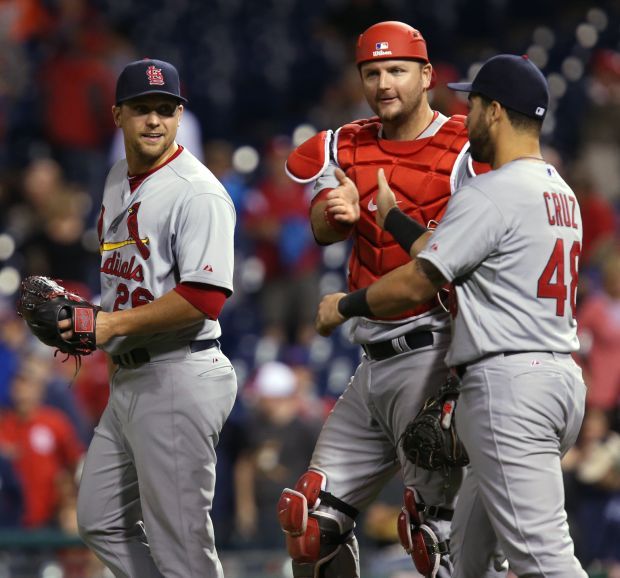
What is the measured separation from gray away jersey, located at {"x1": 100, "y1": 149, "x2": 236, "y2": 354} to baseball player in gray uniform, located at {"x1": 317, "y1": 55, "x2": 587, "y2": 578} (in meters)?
0.57

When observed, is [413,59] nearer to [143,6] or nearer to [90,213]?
[90,213]

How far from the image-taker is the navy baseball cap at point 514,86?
4113mm

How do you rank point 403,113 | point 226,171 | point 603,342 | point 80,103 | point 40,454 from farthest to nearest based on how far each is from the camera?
point 80,103 → point 226,171 → point 603,342 → point 40,454 → point 403,113

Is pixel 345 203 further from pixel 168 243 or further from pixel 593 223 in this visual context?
pixel 593 223

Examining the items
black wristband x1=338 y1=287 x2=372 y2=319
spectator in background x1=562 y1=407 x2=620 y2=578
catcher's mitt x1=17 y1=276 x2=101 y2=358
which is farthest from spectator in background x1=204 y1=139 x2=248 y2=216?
black wristband x1=338 y1=287 x2=372 y2=319

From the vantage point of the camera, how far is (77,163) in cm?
1084

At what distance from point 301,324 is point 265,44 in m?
3.64

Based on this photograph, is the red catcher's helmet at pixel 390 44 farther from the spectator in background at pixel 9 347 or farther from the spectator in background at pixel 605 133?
the spectator in background at pixel 605 133

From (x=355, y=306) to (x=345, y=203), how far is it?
0.45 m

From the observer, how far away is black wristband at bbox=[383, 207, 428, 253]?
14.0 feet

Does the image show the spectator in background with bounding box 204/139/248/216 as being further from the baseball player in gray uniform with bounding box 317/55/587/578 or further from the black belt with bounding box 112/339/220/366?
the baseball player in gray uniform with bounding box 317/55/587/578

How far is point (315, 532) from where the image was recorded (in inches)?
184

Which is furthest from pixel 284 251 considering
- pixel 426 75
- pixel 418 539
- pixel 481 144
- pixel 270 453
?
pixel 481 144

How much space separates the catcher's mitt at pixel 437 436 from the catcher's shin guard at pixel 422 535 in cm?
21
